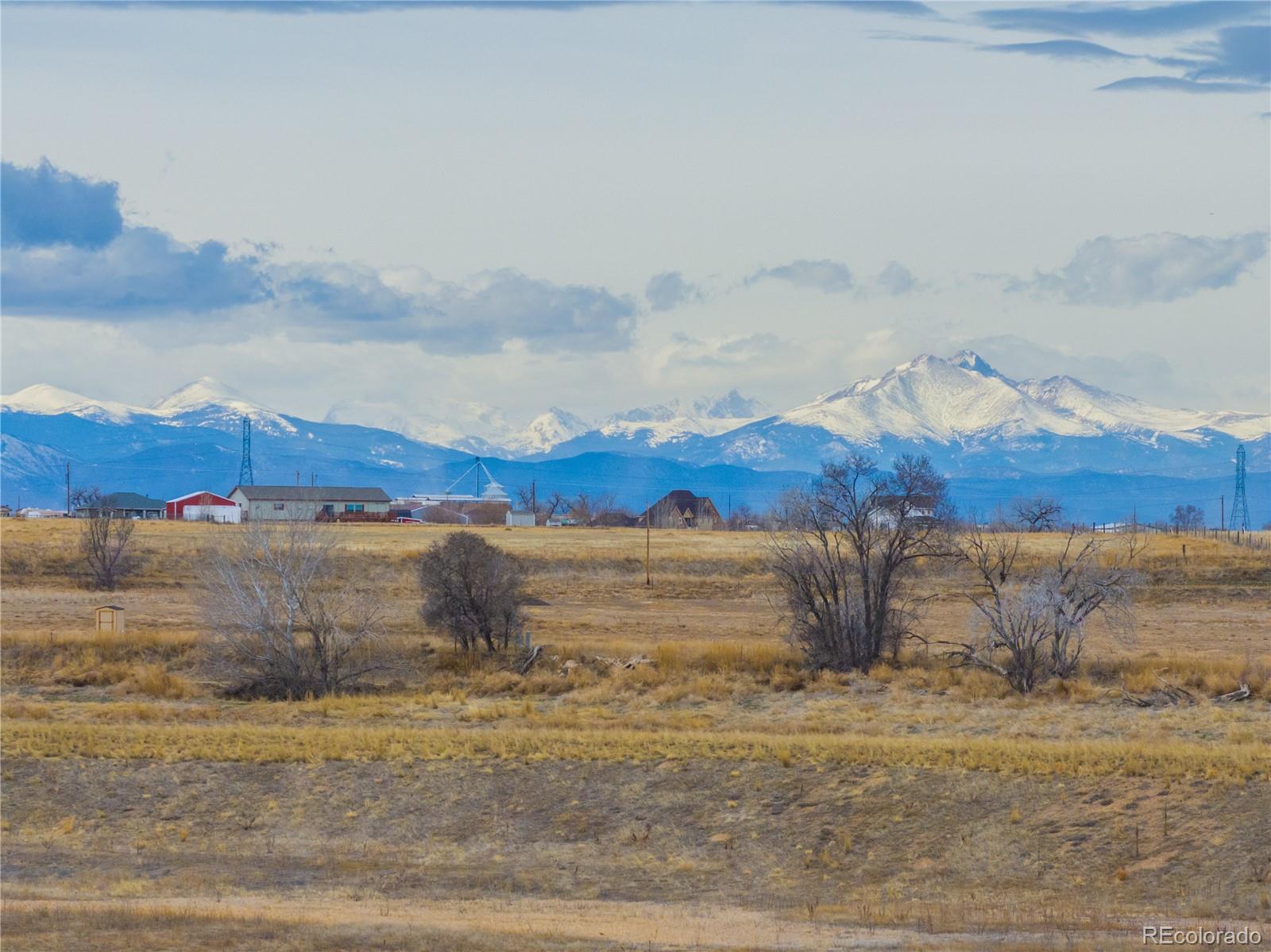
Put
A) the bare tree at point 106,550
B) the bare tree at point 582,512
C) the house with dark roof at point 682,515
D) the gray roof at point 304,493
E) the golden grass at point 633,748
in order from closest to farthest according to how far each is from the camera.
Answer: the golden grass at point 633,748
the bare tree at point 106,550
the house with dark roof at point 682,515
the gray roof at point 304,493
the bare tree at point 582,512

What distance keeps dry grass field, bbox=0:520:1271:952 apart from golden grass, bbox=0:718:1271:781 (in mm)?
110

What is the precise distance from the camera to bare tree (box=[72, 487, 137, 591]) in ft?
248

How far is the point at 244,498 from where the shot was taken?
543ft

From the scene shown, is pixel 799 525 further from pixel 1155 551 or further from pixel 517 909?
pixel 1155 551

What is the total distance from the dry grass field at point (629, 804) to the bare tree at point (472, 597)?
177 cm

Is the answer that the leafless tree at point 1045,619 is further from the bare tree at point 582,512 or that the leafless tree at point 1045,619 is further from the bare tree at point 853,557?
the bare tree at point 582,512

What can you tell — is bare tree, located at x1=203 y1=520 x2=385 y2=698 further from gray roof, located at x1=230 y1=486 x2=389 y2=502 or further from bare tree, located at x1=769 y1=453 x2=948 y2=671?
gray roof, located at x1=230 y1=486 x2=389 y2=502

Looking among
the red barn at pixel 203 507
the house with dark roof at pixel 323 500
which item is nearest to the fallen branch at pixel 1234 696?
the house with dark roof at pixel 323 500

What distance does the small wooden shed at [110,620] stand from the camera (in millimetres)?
53281
